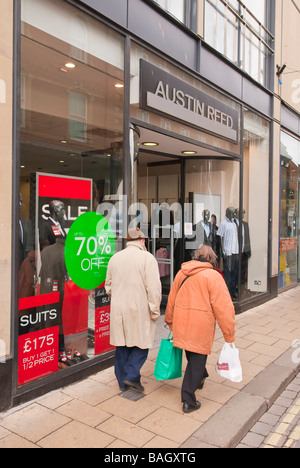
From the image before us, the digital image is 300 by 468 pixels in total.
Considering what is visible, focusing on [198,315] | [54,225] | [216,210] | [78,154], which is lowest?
[198,315]

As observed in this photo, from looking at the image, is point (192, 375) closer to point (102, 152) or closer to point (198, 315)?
point (198, 315)

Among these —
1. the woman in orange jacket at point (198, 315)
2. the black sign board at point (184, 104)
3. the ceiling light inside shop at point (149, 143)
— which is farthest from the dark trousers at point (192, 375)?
the ceiling light inside shop at point (149, 143)

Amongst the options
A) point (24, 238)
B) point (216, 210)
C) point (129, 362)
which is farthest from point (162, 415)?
point (216, 210)

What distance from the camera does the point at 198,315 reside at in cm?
361

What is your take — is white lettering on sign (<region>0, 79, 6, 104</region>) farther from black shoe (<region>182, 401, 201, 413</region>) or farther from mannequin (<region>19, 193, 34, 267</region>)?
black shoe (<region>182, 401, 201, 413</region>)

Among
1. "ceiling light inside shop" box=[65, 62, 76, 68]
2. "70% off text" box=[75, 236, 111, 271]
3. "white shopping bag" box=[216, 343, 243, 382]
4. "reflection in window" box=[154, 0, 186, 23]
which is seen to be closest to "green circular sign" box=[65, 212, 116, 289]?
"70% off text" box=[75, 236, 111, 271]

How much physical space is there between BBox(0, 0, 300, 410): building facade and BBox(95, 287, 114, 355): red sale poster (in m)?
0.02

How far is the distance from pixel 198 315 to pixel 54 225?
1783 mm

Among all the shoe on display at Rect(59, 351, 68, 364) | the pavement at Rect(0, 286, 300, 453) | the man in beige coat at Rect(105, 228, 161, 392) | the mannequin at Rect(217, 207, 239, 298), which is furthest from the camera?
the mannequin at Rect(217, 207, 239, 298)

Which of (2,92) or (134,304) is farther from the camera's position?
(134,304)

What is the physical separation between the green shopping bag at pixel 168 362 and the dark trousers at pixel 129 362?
0.18 m

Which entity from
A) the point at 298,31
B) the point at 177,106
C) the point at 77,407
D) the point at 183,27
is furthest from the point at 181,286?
the point at 298,31

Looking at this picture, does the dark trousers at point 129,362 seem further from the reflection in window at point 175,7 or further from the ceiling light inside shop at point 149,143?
the reflection in window at point 175,7

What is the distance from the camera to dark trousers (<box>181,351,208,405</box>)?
145 inches
